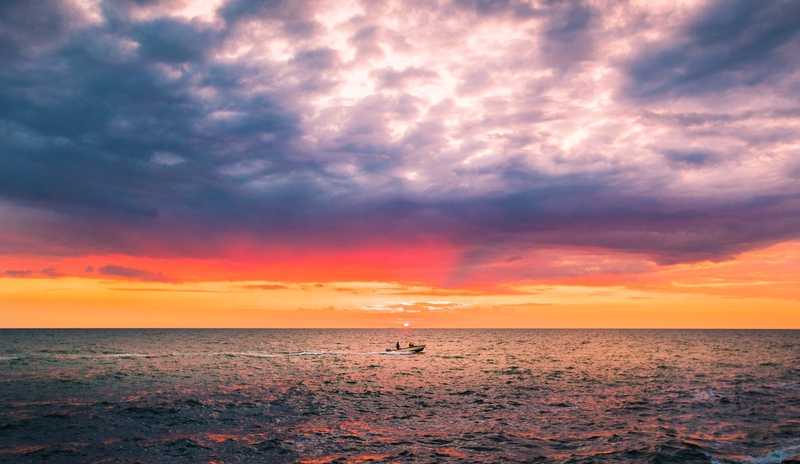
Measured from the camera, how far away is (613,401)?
150 feet

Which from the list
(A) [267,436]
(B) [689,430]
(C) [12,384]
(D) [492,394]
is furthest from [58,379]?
(B) [689,430]

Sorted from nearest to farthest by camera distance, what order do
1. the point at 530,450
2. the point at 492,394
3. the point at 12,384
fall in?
the point at 530,450 < the point at 492,394 < the point at 12,384

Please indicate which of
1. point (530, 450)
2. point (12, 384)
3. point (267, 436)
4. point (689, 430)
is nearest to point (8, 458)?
point (267, 436)

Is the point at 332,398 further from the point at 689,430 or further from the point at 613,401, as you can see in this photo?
→ the point at 689,430

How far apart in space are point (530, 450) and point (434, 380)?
36321 mm

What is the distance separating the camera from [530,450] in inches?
1109

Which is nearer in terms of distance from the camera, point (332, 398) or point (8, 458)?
point (8, 458)

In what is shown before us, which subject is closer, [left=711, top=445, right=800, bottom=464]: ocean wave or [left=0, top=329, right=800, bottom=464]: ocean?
[left=711, top=445, right=800, bottom=464]: ocean wave

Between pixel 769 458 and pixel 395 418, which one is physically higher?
pixel 769 458

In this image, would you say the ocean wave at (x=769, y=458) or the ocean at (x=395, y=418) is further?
the ocean at (x=395, y=418)

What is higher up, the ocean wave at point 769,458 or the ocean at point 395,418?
the ocean wave at point 769,458

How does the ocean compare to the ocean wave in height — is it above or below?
below

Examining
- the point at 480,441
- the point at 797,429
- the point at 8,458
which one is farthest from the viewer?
the point at 797,429

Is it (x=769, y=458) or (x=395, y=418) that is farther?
(x=395, y=418)
